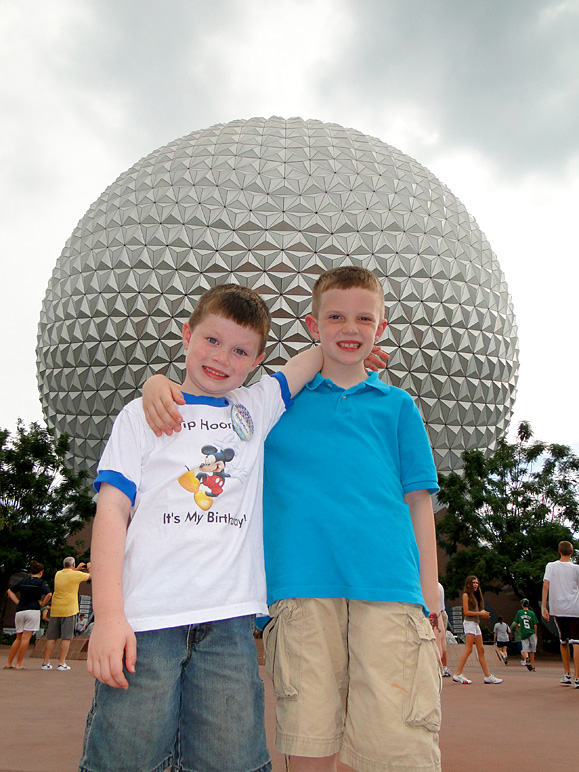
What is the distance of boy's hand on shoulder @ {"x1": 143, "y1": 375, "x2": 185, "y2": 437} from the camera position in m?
2.24

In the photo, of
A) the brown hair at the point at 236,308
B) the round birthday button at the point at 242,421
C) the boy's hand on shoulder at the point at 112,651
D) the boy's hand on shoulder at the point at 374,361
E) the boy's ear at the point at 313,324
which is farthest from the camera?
the boy's hand on shoulder at the point at 374,361

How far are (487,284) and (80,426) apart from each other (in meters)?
14.9

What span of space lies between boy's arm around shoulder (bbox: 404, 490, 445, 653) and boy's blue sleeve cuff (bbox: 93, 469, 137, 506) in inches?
40.1

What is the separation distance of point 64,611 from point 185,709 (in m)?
8.44

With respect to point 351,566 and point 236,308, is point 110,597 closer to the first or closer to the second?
point 351,566

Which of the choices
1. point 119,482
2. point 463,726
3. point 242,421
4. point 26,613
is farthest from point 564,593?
point 26,613

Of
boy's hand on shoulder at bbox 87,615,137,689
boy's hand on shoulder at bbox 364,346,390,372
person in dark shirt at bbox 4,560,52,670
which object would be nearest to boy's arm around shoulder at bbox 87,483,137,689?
boy's hand on shoulder at bbox 87,615,137,689

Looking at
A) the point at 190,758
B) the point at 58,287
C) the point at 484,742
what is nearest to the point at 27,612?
the point at 484,742

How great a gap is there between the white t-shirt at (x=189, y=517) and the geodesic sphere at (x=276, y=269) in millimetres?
17201

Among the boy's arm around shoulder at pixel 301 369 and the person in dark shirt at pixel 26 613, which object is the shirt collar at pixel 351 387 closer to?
the boy's arm around shoulder at pixel 301 369

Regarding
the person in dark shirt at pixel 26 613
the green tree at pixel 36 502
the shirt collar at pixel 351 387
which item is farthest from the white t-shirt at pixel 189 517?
the green tree at pixel 36 502

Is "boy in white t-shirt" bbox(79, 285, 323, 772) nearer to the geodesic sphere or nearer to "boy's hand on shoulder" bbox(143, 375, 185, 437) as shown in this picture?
"boy's hand on shoulder" bbox(143, 375, 185, 437)

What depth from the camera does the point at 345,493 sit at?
2.38m

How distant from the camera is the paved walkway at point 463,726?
10.8 ft
